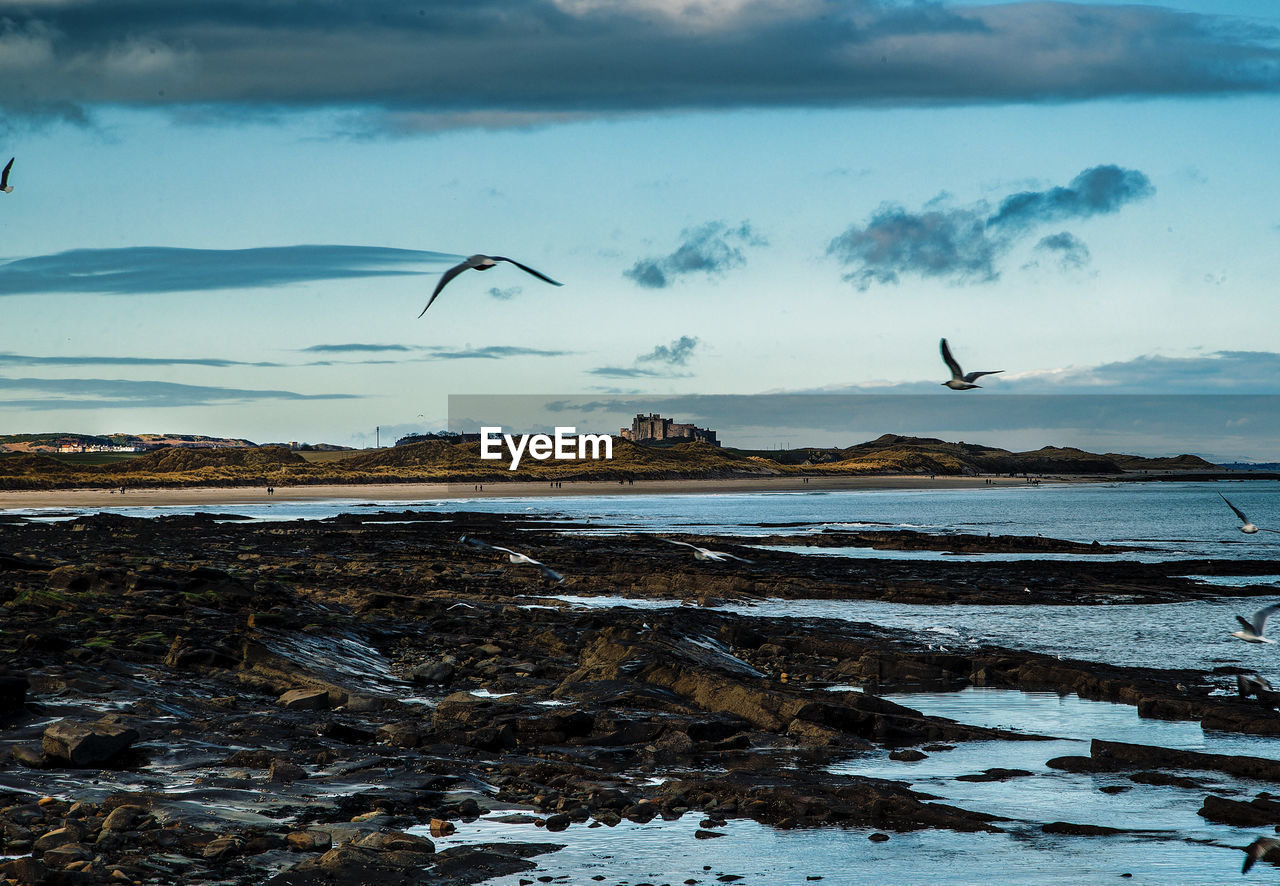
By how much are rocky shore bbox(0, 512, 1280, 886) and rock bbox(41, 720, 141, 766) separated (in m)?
0.02

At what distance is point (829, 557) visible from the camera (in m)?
42.1

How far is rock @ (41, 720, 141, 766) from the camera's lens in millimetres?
9242

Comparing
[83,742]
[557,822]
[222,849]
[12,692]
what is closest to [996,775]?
[557,822]

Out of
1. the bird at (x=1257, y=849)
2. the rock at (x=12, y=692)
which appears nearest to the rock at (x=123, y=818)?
the rock at (x=12, y=692)

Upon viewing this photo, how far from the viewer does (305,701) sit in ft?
40.8

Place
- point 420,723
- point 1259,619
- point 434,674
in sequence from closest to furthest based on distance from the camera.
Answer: point 420,723, point 434,674, point 1259,619

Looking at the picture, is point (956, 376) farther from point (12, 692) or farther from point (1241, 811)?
point (12, 692)

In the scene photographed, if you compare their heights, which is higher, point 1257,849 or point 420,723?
point 420,723

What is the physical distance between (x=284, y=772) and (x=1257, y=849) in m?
8.49

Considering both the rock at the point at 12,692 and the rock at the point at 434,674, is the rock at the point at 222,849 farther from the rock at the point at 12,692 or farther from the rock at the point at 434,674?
the rock at the point at 434,674

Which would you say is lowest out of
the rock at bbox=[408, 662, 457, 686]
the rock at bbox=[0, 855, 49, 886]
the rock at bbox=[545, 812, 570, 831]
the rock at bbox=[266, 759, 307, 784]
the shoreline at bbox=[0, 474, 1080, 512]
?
the shoreline at bbox=[0, 474, 1080, 512]

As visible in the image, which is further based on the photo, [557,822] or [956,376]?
[956,376]

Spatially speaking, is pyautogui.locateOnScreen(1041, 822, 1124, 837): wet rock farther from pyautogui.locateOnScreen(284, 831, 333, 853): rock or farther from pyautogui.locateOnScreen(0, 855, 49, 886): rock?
pyautogui.locateOnScreen(0, 855, 49, 886): rock

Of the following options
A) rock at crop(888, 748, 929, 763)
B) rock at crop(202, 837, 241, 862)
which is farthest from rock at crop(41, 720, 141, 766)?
rock at crop(888, 748, 929, 763)
